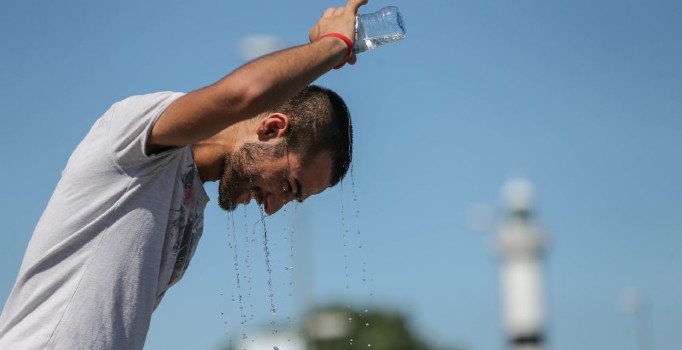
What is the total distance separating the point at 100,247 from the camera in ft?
12.7

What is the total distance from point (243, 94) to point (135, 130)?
45cm

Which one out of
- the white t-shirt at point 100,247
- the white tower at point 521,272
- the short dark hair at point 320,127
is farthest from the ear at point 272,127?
the white tower at point 521,272

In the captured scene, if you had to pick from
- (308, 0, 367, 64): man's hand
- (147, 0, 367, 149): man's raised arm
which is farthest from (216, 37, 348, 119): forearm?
(308, 0, 367, 64): man's hand

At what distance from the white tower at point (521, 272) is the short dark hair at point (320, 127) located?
66.2 feet

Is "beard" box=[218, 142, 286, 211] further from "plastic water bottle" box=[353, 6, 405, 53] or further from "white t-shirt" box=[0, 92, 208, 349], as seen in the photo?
"plastic water bottle" box=[353, 6, 405, 53]

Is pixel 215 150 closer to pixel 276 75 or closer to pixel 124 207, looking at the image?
pixel 124 207

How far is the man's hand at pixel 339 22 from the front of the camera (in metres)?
4.10

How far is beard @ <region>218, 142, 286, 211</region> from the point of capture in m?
4.38

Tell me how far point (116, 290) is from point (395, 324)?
200 ft

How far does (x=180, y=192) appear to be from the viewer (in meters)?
4.14

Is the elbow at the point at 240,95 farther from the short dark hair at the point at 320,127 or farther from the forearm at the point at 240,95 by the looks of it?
the short dark hair at the point at 320,127

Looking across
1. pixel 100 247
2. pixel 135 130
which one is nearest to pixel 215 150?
pixel 135 130

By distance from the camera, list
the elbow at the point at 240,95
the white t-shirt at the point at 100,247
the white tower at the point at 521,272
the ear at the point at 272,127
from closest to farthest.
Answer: the elbow at the point at 240,95 → the white t-shirt at the point at 100,247 → the ear at the point at 272,127 → the white tower at the point at 521,272

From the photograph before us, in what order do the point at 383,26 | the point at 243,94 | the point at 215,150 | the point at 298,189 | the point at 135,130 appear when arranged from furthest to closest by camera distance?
the point at 383,26 → the point at 298,189 → the point at 215,150 → the point at 135,130 → the point at 243,94
